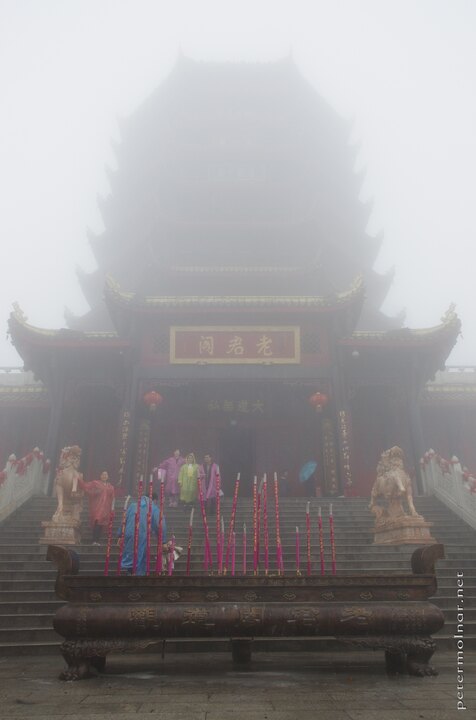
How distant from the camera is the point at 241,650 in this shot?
4961 mm

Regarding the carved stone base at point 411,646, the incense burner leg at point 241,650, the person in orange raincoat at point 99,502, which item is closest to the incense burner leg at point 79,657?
the incense burner leg at point 241,650

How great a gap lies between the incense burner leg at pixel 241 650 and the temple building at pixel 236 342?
26.5 ft

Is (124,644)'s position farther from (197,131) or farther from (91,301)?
(197,131)

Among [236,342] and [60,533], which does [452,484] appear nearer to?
[236,342]

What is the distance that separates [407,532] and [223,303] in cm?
772

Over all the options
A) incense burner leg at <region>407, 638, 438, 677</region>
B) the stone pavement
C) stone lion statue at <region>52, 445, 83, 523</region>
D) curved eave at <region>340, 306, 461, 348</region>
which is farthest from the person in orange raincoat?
curved eave at <region>340, 306, 461, 348</region>

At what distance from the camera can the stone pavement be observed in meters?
3.24

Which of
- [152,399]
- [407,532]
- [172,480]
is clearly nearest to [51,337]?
[152,399]

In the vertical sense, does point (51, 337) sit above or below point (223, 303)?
below

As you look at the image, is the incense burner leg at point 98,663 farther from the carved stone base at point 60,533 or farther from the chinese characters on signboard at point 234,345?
the chinese characters on signboard at point 234,345

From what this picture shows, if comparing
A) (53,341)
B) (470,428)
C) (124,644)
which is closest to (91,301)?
(53,341)

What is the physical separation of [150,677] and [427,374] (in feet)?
41.5

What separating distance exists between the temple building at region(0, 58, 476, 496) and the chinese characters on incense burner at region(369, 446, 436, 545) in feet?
11.0

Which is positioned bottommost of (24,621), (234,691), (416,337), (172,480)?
(234,691)
